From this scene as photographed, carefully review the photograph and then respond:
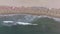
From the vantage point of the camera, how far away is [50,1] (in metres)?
0.91

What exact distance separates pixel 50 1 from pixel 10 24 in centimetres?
39

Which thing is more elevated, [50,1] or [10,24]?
[50,1]

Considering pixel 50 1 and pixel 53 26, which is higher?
pixel 50 1

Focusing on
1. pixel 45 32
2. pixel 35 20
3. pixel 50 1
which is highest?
pixel 50 1

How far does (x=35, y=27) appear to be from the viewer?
2.83ft

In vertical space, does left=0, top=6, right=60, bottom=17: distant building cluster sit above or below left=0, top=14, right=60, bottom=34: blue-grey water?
above

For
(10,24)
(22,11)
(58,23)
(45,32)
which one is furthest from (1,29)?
(58,23)

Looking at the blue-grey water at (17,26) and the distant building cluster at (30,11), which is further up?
the distant building cluster at (30,11)

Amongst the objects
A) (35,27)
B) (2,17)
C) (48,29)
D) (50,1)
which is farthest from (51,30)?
(2,17)

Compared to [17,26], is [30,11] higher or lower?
higher

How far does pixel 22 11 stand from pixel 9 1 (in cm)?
15

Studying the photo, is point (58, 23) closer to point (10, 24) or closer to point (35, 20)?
point (35, 20)

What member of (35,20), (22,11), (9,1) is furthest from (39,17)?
(9,1)

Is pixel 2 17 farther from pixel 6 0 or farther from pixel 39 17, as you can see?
pixel 39 17
